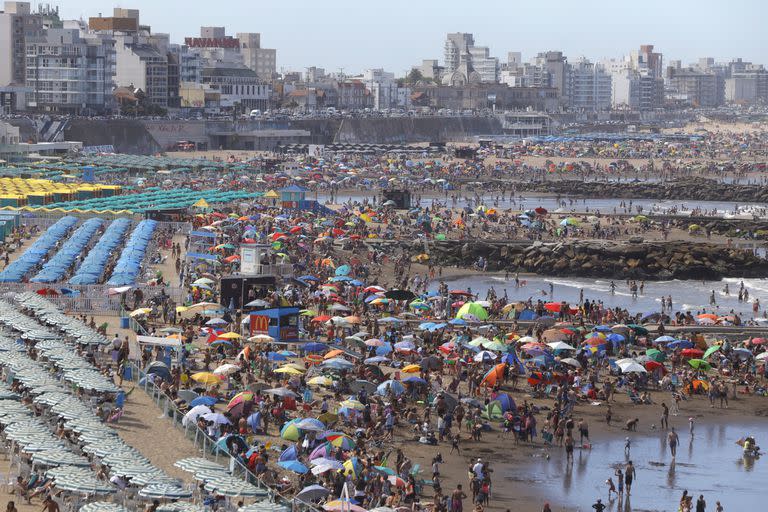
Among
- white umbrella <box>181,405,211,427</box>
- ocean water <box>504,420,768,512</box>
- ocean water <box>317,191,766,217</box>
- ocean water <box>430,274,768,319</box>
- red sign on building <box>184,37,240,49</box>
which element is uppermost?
red sign on building <box>184,37,240,49</box>

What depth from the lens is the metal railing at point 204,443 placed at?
19.8 metres

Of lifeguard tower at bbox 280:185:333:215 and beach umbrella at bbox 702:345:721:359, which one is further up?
lifeguard tower at bbox 280:185:333:215

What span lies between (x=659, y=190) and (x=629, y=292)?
4217 centimetres

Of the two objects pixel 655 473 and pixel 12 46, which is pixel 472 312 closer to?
pixel 655 473

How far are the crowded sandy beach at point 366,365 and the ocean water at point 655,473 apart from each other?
0.07 meters

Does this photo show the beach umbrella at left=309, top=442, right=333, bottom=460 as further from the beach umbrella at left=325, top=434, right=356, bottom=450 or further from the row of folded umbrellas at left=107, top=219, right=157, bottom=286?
the row of folded umbrellas at left=107, top=219, right=157, bottom=286

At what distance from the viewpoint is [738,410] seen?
30.3 metres

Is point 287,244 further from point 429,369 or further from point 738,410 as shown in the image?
point 738,410

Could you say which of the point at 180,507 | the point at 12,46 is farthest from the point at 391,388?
the point at 12,46

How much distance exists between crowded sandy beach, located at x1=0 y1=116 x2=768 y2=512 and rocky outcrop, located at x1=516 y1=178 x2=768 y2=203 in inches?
1076

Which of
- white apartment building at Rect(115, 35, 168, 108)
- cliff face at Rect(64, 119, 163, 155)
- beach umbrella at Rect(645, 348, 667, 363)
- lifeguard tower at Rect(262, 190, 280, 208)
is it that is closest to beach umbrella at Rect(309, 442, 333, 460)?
beach umbrella at Rect(645, 348, 667, 363)

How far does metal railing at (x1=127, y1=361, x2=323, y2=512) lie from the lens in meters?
19.8

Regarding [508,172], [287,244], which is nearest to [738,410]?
[287,244]

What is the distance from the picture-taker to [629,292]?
49500 millimetres
